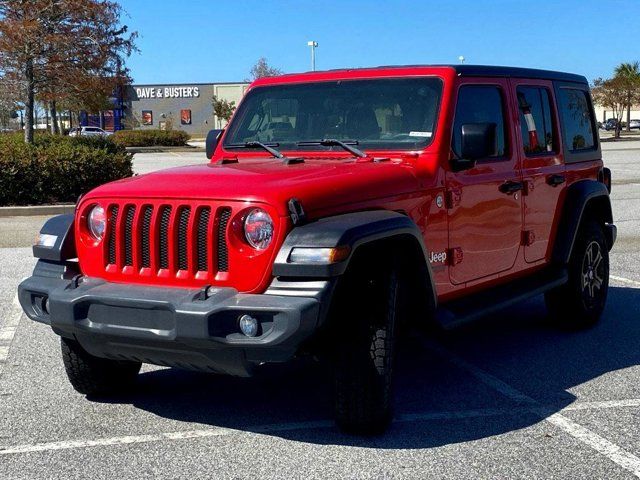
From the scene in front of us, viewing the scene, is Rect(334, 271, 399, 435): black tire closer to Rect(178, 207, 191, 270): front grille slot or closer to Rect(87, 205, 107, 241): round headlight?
Rect(178, 207, 191, 270): front grille slot

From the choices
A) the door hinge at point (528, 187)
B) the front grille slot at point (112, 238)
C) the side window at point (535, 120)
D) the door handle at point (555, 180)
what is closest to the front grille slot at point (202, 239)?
the front grille slot at point (112, 238)

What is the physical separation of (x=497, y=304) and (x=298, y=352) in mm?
1779

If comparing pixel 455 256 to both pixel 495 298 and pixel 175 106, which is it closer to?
pixel 495 298

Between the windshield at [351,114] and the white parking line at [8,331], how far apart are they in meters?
2.15

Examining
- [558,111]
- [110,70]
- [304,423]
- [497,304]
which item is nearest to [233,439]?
[304,423]

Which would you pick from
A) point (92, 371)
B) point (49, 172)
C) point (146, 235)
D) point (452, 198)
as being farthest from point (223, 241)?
point (49, 172)

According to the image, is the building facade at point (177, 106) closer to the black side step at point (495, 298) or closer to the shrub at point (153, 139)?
the shrub at point (153, 139)

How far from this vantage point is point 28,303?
477 cm

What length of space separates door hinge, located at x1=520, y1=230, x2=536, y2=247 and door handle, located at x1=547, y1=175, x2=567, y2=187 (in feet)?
1.43

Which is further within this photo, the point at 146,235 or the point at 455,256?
the point at 455,256

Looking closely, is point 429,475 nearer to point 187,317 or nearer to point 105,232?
point 187,317

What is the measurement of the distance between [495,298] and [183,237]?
7.23ft

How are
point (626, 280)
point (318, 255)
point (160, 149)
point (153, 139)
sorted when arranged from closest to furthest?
point (318, 255) → point (626, 280) → point (160, 149) → point (153, 139)

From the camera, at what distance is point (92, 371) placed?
5.11 m
